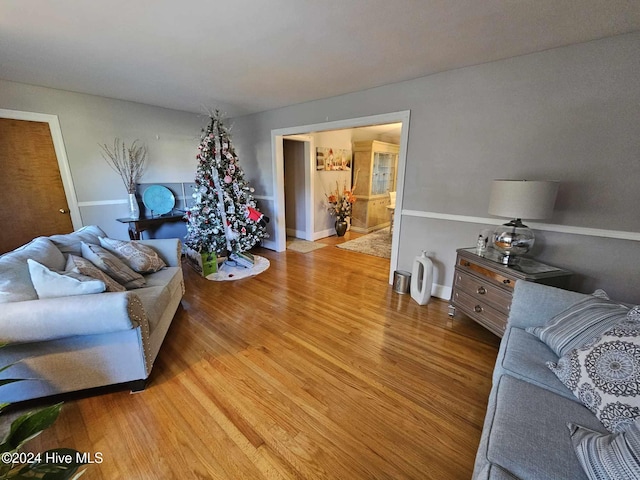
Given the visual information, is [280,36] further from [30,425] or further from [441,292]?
[441,292]

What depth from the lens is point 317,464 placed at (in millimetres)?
1286

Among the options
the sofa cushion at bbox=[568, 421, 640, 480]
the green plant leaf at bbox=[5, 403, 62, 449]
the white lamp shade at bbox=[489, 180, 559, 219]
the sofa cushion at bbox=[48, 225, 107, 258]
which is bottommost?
the sofa cushion at bbox=[568, 421, 640, 480]

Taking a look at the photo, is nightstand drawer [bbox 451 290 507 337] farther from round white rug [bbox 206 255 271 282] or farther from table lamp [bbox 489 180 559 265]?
round white rug [bbox 206 255 271 282]

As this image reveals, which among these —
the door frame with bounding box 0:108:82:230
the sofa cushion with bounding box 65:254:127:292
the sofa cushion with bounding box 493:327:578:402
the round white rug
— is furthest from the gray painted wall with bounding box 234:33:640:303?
the door frame with bounding box 0:108:82:230

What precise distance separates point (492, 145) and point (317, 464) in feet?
9.29

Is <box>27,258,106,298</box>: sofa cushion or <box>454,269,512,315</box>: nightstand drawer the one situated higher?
<box>27,258,106,298</box>: sofa cushion

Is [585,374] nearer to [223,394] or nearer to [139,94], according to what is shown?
[223,394]

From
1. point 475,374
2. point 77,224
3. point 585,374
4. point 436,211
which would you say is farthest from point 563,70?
point 77,224

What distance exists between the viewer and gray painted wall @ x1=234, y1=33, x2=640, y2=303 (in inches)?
74.2

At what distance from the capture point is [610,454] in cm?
79

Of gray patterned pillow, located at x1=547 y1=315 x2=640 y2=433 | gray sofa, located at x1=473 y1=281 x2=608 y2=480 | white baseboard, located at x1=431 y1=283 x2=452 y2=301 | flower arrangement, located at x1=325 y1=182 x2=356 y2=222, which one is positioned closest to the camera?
gray sofa, located at x1=473 y1=281 x2=608 y2=480

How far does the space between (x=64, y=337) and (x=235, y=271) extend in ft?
7.58

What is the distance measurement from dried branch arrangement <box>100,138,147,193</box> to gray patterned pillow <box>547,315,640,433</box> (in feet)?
16.3

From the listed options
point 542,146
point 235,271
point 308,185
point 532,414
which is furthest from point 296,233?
point 532,414
